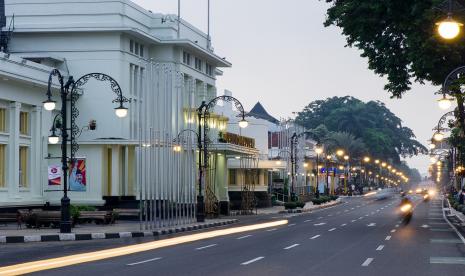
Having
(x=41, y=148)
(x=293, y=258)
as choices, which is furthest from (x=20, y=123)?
(x=293, y=258)

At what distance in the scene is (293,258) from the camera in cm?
2339

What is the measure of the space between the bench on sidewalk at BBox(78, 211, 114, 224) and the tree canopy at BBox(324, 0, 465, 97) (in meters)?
14.9

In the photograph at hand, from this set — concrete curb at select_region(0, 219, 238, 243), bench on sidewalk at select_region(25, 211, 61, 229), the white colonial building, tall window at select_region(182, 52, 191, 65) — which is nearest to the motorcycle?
concrete curb at select_region(0, 219, 238, 243)

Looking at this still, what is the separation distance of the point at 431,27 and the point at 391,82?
6.67m

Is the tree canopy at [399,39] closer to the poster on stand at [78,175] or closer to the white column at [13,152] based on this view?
the poster on stand at [78,175]

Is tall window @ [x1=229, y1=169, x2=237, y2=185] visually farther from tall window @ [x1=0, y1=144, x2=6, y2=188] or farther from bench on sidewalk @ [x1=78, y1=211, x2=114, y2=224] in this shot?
bench on sidewalk @ [x1=78, y1=211, x2=114, y2=224]

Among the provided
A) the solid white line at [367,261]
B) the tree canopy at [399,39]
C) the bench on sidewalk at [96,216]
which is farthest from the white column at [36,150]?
the solid white line at [367,261]

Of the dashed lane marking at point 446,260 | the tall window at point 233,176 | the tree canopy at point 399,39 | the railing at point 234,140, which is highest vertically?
the tree canopy at point 399,39

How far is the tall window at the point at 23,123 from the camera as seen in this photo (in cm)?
5447

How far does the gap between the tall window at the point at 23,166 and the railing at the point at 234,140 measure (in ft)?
55.5

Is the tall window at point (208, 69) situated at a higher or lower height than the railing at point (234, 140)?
higher

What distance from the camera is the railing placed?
2661 inches

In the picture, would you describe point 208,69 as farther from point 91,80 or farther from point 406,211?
point 406,211

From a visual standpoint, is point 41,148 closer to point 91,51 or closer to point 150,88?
point 91,51
